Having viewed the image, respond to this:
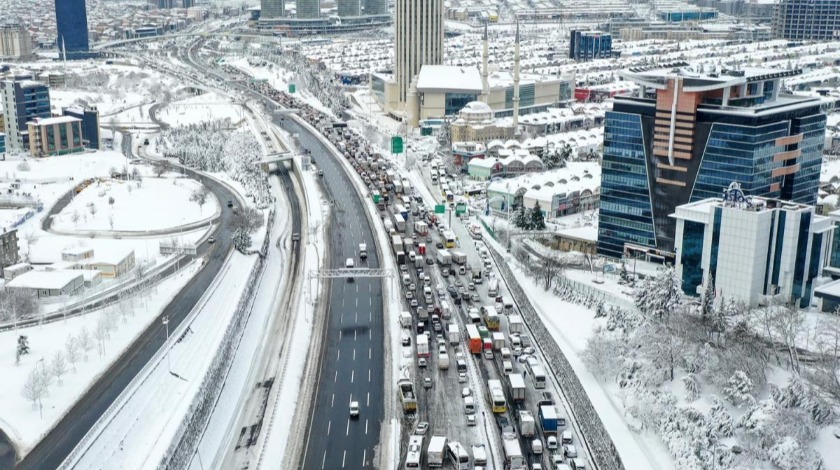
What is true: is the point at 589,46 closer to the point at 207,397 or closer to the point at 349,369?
the point at 349,369

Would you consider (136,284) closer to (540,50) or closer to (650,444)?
(650,444)

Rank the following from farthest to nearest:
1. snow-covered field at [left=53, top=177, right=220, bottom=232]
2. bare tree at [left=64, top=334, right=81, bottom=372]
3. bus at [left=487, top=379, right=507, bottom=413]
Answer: snow-covered field at [left=53, top=177, right=220, bottom=232]
bare tree at [left=64, top=334, right=81, bottom=372]
bus at [left=487, top=379, right=507, bottom=413]

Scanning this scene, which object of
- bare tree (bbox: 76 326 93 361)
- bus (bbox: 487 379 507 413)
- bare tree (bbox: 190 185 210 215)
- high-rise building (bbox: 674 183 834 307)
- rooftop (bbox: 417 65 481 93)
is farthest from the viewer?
rooftop (bbox: 417 65 481 93)

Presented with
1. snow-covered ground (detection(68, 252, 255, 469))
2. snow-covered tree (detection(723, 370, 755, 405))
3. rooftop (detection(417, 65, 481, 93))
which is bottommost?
snow-covered ground (detection(68, 252, 255, 469))

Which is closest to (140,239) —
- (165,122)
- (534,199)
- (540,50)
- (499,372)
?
(534,199)

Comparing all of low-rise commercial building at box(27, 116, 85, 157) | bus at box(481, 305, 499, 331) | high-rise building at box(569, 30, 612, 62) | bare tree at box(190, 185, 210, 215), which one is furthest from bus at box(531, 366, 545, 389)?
high-rise building at box(569, 30, 612, 62)

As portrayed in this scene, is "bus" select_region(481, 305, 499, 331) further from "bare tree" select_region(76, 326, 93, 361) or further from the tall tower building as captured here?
the tall tower building

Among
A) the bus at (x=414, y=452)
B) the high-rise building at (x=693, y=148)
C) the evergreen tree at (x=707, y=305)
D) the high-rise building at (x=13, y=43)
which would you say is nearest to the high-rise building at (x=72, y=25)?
the high-rise building at (x=13, y=43)

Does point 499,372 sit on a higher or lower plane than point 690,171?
lower
